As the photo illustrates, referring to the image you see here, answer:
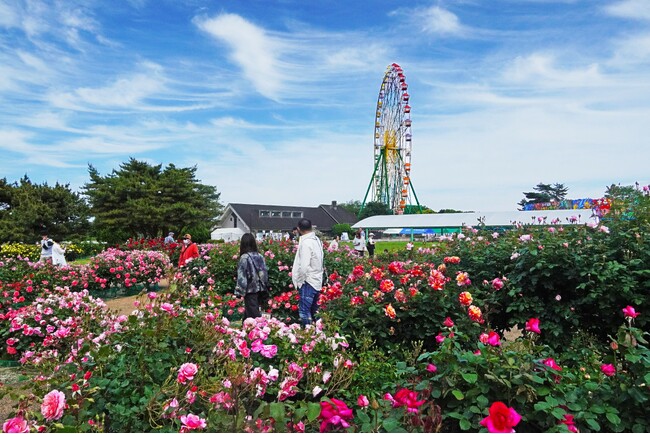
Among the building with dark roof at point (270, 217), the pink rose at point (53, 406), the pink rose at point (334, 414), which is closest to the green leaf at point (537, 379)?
the pink rose at point (334, 414)

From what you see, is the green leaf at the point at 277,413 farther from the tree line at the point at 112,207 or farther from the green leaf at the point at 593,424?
the tree line at the point at 112,207

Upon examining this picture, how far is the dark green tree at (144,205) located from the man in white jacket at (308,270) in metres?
25.6

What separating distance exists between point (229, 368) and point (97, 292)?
392 inches

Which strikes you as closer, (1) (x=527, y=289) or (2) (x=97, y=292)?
(1) (x=527, y=289)

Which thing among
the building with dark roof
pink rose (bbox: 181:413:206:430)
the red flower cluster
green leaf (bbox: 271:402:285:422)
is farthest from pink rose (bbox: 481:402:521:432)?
the building with dark roof

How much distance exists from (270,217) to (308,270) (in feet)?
152

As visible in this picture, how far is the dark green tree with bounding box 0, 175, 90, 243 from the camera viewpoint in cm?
2614

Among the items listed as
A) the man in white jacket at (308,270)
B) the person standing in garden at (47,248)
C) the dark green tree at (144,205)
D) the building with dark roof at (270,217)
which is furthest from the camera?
the building with dark roof at (270,217)

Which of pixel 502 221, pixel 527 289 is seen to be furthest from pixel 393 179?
pixel 527 289

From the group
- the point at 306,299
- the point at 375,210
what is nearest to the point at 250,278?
the point at 306,299

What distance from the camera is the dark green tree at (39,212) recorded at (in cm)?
2614

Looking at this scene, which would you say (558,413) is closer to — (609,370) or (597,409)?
(597,409)

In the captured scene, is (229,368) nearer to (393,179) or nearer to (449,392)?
(449,392)

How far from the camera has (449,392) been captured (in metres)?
2.12
